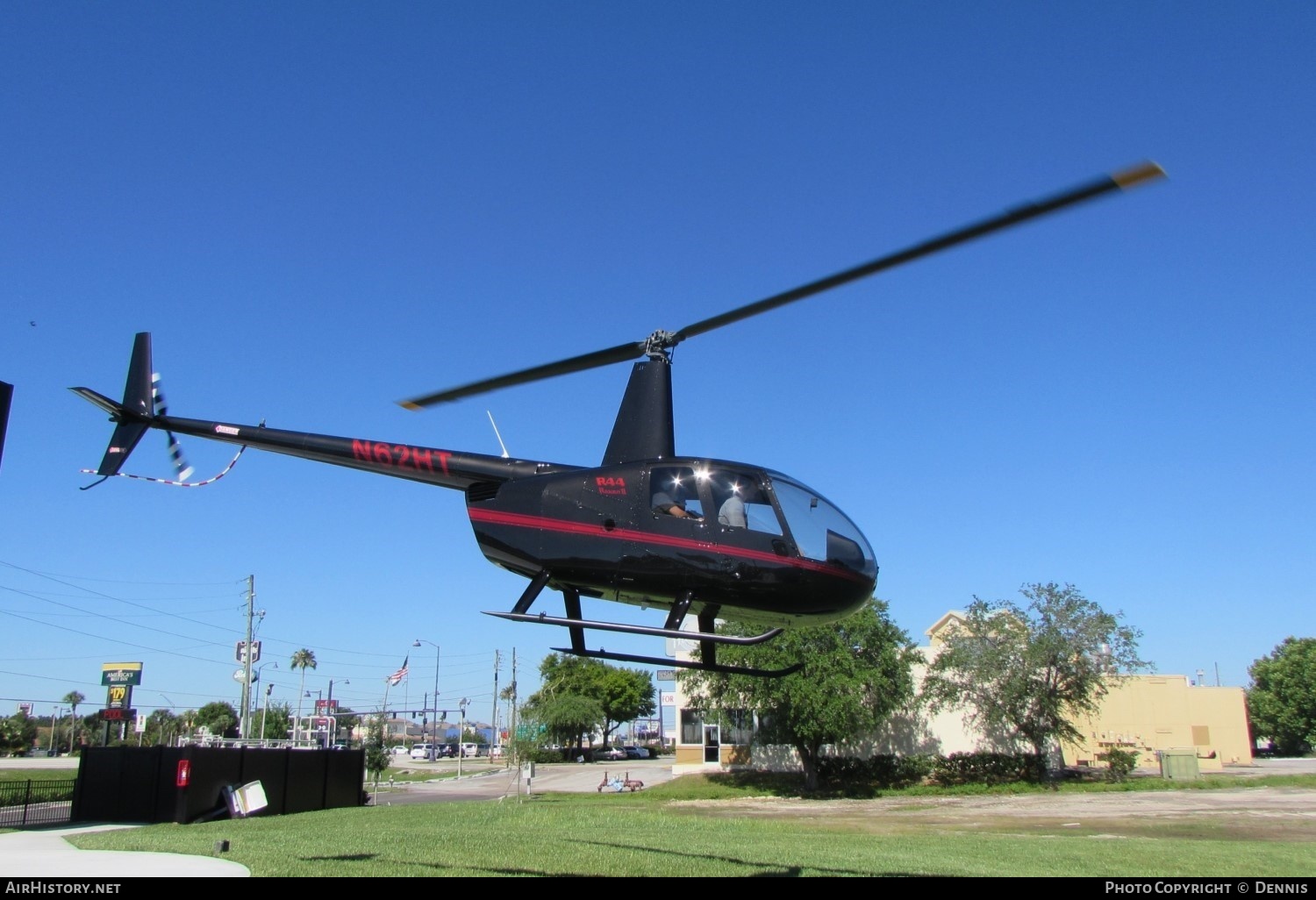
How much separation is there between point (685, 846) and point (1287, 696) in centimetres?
8387

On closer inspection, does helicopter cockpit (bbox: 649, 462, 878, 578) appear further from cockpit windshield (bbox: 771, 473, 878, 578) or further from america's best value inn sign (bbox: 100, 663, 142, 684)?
america's best value inn sign (bbox: 100, 663, 142, 684)

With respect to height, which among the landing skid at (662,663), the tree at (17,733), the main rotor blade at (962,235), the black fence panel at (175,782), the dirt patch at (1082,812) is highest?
the main rotor blade at (962,235)

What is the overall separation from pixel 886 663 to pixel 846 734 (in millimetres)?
4193

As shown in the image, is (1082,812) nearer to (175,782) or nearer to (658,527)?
(175,782)

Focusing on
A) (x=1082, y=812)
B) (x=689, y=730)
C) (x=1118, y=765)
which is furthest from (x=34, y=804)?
(x=1118, y=765)

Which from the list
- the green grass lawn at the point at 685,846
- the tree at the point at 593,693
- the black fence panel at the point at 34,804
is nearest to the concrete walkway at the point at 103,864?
the green grass lawn at the point at 685,846

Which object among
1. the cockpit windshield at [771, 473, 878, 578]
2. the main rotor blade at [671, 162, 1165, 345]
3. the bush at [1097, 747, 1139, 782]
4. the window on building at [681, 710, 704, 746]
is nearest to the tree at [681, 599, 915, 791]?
the window on building at [681, 710, 704, 746]

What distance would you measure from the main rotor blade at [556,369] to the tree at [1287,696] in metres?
86.6

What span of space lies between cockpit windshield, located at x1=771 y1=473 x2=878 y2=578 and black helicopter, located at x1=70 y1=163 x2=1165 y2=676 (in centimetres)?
1

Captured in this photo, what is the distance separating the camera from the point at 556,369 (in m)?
10.7

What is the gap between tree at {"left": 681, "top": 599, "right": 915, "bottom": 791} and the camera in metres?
42.5

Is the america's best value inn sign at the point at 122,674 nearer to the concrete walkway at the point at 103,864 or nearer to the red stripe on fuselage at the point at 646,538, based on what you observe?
the concrete walkway at the point at 103,864

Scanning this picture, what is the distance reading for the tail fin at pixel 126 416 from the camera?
43.3 ft
